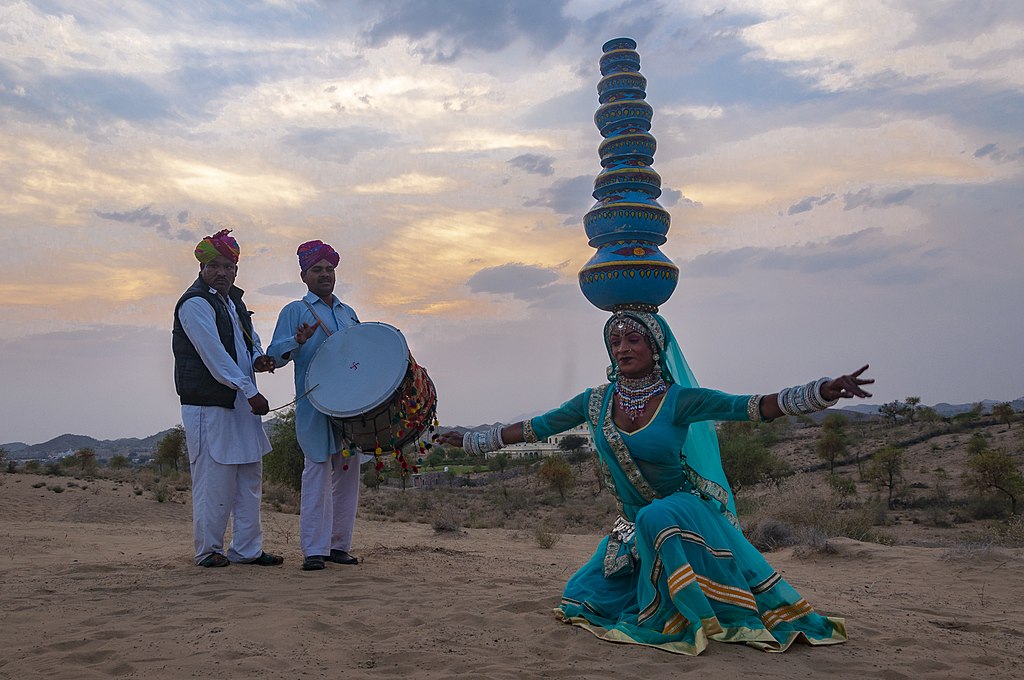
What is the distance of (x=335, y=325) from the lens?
5.82m

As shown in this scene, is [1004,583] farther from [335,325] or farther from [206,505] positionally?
[206,505]

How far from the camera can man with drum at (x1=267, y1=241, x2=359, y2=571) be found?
18.0 feet

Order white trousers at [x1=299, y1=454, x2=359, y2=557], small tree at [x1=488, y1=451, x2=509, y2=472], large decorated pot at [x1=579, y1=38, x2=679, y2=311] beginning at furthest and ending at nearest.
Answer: small tree at [x1=488, y1=451, x2=509, y2=472] < white trousers at [x1=299, y1=454, x2=359, y2=557] < large decorated pot at [x1=579, y1=38, x2=679, y2=311]

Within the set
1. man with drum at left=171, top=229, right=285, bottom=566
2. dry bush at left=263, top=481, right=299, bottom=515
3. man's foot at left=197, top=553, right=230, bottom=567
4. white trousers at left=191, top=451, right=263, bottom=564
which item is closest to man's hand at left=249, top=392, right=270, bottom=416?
man with drum at left=171, top=229, right=285, bottom=566

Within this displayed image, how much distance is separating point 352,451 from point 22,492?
12.8m

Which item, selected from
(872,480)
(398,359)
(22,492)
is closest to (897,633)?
(398,359)

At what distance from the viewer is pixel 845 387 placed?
343cm

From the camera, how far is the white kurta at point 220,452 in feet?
17.3

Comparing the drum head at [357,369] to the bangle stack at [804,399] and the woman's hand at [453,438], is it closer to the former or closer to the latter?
the woman's hand at [453,438]

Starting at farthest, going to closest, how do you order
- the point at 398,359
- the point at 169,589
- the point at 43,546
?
1. the point at 43,546
2. the point at 398,359
3. the point at 169,589

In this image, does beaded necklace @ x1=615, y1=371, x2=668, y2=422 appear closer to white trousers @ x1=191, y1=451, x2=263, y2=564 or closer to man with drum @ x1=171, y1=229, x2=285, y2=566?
man with drum @ x1=171, y1=229, x2=285, y2=566

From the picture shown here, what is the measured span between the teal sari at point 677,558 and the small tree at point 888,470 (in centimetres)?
1677

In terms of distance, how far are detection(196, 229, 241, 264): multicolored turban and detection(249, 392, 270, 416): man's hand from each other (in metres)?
1.17

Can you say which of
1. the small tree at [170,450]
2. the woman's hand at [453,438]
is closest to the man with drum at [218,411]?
the woman's hand at [453,438]
